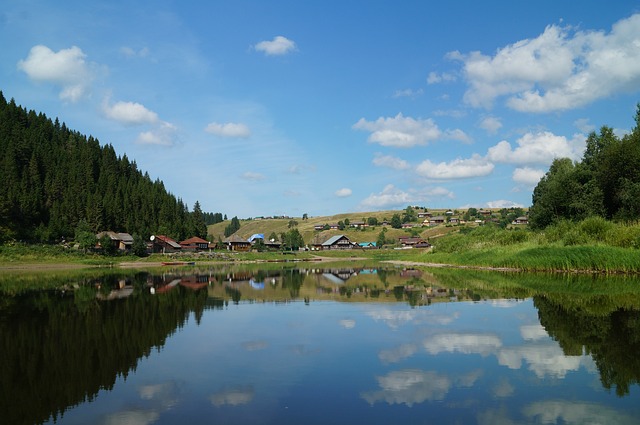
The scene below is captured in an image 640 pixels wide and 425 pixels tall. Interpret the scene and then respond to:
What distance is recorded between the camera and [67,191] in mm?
117750

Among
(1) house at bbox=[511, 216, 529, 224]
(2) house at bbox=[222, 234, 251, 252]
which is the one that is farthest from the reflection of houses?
(2) house at bbox=[222, 234, 251, 252]

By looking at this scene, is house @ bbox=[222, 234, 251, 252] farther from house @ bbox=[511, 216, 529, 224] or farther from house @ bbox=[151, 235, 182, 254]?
house @ bbox=[511, 216, 529, 224]

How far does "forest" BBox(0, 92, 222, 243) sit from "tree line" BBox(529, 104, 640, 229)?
90097 millimetres

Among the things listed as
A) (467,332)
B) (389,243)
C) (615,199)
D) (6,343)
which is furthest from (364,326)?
(389,243)

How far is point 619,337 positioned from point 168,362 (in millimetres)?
12806

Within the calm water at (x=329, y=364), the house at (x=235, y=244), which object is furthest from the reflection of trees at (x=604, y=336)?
the house at (x=235, y=244)

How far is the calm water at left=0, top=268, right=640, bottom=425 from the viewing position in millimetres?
8367

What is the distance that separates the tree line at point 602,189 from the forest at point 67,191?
90097 mm

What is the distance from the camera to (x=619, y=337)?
13719mm

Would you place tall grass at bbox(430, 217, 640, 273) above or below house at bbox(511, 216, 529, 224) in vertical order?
below

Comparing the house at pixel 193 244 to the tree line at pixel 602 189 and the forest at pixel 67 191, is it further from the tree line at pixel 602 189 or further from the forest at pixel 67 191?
the tree line at pixel 602 189

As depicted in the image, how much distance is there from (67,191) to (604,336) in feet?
415

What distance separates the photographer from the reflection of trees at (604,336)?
403 inches

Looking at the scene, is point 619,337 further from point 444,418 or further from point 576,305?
point 444,418
